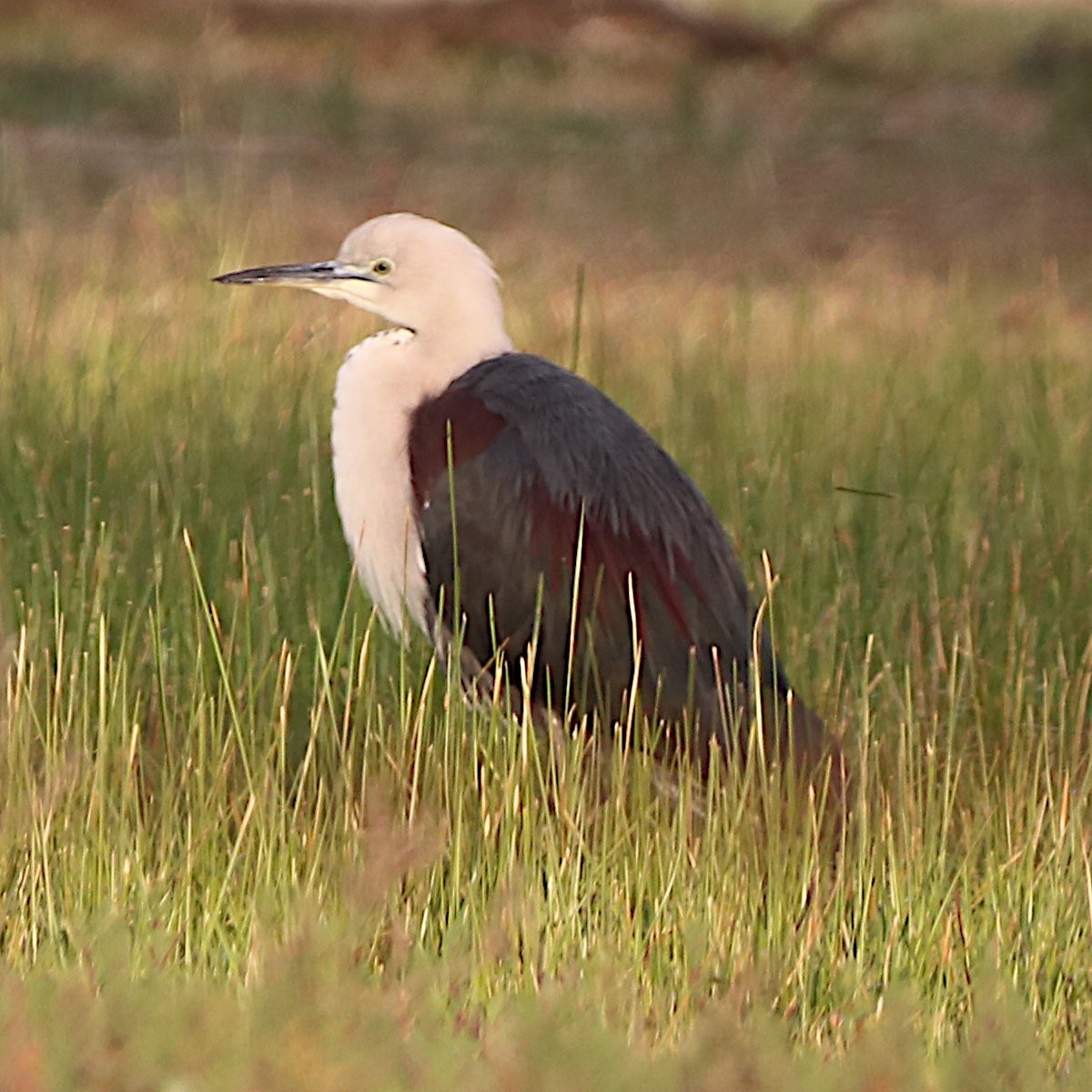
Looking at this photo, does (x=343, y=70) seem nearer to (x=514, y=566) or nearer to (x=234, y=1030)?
(x=514, y=566)

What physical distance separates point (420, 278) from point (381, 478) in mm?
373

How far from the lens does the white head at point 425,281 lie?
4.26 m

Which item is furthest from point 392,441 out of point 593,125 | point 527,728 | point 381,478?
point 593,125

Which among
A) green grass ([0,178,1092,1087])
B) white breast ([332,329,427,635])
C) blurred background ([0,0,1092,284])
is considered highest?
blurred background ([0,0,1092,284])


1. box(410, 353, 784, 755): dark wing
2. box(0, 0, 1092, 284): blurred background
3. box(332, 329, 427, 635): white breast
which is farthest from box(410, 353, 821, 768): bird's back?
box(0, 0, 1092, 284): blurred background

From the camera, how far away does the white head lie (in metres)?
4.26

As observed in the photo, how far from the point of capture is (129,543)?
14.7ft

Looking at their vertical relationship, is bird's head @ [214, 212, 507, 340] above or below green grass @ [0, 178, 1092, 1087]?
above

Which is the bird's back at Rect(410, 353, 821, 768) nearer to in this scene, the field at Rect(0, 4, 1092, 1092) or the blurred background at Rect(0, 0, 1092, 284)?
the field at Rect(0, 4, 1092, 1092)

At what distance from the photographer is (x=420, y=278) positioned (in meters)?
4.28

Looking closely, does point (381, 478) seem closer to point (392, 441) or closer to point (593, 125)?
point (392, 441)

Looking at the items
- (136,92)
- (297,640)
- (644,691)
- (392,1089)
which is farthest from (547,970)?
(136,92)

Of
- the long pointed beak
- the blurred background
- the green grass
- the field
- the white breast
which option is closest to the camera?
the field

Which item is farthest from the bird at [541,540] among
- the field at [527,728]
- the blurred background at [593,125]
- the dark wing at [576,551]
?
the blurred background at [593,125]
